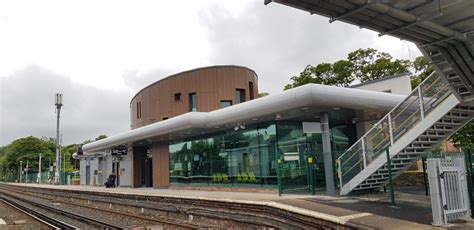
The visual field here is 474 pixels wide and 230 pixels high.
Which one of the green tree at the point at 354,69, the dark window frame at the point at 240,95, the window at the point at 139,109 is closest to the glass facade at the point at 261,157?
the dark window frame at the point at 240,95

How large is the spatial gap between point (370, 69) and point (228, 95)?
17.9 meters

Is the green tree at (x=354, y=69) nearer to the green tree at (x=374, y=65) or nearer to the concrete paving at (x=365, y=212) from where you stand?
the green tree at (x=374, y=65)

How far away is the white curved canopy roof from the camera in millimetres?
14078

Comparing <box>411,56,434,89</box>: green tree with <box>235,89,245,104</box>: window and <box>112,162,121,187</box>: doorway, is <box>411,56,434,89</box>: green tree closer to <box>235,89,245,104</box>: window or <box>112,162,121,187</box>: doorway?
<box>235,89,245,104</box>: window

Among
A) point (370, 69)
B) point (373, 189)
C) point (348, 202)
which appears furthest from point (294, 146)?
point (370, 69)

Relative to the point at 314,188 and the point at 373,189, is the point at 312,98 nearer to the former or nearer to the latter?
the point at 314,188

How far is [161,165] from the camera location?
26.9m

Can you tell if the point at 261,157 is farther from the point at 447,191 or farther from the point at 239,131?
the point at 447,191

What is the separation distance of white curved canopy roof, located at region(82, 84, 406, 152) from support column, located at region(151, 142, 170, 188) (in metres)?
Answer: 5.52

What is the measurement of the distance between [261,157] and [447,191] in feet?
36.9

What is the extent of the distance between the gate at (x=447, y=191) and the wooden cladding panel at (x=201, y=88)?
20.8 meters

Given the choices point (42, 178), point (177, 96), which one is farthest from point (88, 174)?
point (42, 178)

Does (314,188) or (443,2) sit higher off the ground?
(443,2)

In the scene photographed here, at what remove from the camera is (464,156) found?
31.8 ft
